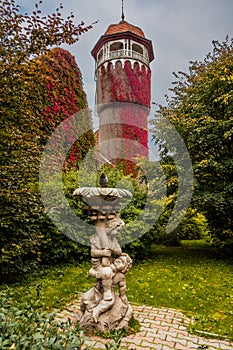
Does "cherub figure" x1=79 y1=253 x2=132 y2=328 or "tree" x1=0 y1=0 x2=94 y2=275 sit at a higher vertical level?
"tree" x1=0 y1=0 x2=94 y2=275

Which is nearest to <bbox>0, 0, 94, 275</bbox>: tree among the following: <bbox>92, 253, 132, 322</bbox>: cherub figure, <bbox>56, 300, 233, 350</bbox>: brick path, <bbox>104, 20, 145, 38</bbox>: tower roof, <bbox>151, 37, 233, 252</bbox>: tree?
<bbox>56, 300, 233, 350</bbox>: brick path

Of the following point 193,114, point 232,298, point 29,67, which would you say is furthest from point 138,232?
point 29,67

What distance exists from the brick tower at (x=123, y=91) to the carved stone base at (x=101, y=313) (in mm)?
16514

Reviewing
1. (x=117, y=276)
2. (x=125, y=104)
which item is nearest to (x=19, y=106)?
(x=117, y=276)

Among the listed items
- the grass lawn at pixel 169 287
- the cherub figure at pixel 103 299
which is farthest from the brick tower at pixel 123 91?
the cherub figure at pixel 103 299

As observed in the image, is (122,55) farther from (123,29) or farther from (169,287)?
(169,287)

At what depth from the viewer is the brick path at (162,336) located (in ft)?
10.9

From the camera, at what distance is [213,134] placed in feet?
27.2

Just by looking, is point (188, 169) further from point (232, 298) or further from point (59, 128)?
point (59, 128)

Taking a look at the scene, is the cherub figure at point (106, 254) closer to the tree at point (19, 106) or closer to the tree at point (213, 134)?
the tree at point (19, 106)

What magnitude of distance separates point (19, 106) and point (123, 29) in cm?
2042

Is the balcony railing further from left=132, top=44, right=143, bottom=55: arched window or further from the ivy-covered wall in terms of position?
left=132, top=44, right=143, bottom=55: arched window

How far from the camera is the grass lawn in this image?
4.41 metres

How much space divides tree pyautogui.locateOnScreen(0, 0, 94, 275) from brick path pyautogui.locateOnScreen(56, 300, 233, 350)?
1898mm
